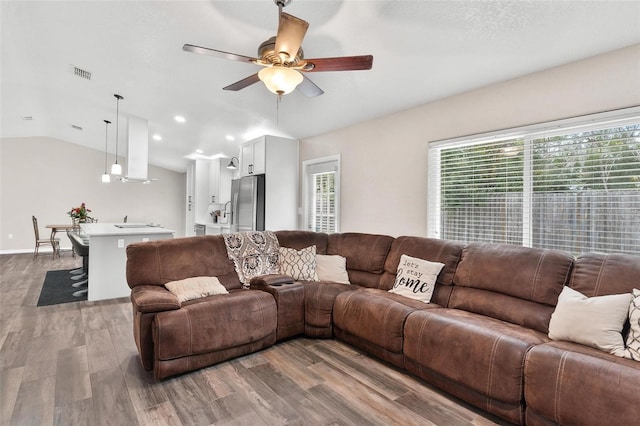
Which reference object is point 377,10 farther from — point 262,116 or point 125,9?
point 262,116

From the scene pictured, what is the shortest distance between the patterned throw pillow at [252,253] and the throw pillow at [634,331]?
2839mm

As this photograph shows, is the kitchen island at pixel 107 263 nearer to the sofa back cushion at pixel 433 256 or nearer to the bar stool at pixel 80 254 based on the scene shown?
the bar stool at pixel 80 254

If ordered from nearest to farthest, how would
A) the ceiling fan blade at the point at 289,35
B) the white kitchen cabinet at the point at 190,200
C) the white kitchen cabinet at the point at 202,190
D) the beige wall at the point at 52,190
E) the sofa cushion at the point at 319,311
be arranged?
1. the ceiling fan blade at the point at 289,35
2. the sofa cushion at the point at 319,311
3. the beige wall at the point at 52,190
4. the white kitchen cabinet at the point at 202,190
5. the white kitchen cabinet at the point at 190,200

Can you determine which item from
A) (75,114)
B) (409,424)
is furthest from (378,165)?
(75,114)

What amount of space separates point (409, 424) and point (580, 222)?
2.08 meters

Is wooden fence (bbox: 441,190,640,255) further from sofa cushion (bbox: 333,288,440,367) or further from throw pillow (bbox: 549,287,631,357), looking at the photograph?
sofa cushion (bbox: 333,288,440,367)

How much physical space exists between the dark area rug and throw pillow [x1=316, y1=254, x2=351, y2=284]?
337cm

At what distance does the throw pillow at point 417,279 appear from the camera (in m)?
2.80

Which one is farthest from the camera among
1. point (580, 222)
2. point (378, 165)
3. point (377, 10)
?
point (378, 165)

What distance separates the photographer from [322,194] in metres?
5.08

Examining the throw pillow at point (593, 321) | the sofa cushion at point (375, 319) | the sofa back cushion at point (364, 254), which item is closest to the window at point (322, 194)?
the sofa back cushion at point (364, 254)

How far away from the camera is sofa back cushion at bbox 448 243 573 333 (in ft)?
7.24

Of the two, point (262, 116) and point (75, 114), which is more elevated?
point (75, 114)

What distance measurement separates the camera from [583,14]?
204 cm
